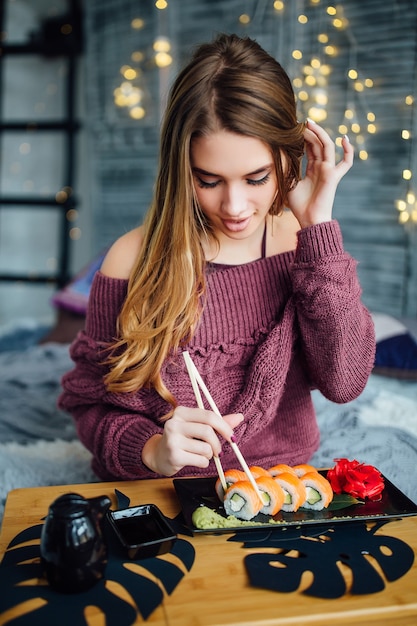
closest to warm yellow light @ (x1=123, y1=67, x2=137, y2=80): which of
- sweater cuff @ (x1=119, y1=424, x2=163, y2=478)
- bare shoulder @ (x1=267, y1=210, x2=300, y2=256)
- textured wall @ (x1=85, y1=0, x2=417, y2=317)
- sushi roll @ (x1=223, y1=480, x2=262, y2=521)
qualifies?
textured wall @ (x1=85, y1=0, x2=417, y2=317)

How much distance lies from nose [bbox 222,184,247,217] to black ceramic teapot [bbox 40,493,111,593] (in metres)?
0.51

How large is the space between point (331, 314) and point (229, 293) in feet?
0.73

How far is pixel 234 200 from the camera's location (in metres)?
1.03

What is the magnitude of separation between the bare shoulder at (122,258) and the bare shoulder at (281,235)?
0.26m

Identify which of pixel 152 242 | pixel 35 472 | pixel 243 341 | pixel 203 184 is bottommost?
pixel 35 472

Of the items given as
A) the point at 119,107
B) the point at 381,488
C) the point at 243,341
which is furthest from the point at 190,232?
the point at 119,107

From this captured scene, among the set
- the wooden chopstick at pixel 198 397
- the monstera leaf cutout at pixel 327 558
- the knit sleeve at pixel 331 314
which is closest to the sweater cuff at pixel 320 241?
the knit sleeve at pixel 331 314

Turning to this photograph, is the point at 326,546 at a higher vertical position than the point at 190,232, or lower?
lower

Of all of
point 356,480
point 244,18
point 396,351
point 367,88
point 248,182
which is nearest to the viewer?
point 356,480

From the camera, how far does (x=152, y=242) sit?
3.88 ft

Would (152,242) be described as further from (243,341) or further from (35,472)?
(35,472)

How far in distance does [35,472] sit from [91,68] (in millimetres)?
2705

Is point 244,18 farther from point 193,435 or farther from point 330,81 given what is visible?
point 193,435

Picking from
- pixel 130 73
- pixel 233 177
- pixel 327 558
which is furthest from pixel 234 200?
pixel 130 73
